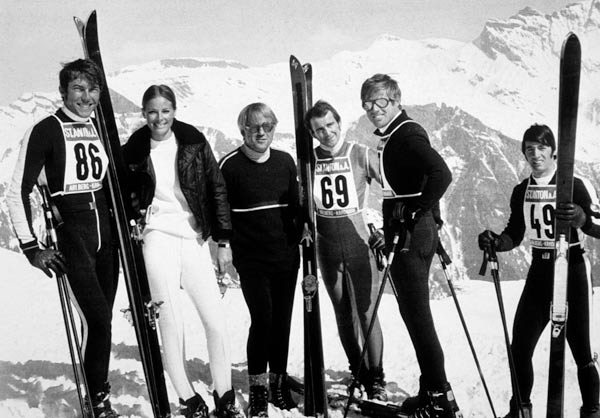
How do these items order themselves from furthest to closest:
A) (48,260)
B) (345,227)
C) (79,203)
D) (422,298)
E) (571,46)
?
1. (345,227)
2. (422,298)
3. (79,203)
4. (48,260)
5. (571,46)

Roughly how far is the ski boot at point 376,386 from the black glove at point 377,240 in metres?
0.71

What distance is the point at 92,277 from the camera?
2877 mm

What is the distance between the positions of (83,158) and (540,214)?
2339 millimetres

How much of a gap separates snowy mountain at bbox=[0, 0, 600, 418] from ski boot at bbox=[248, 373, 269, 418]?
0.34 meters

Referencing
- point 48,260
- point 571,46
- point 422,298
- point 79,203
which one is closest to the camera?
point 571,46

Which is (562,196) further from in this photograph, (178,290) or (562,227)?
(178,290)

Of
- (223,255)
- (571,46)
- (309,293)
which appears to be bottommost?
(309,293)

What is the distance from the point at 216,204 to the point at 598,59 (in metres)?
2.45

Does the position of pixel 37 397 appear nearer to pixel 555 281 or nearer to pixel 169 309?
pixel 169 309

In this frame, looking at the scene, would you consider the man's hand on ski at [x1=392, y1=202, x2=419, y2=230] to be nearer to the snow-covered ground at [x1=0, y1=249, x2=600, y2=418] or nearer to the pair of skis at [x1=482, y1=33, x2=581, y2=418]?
the pair of skis at [x1=482, y1=33, x2=581, y2=418]

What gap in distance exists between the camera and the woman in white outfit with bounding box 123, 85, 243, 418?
296 centimetres

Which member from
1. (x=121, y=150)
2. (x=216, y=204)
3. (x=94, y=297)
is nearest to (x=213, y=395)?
→ (x=94, y=297)

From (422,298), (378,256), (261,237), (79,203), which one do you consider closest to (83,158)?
(79,203)

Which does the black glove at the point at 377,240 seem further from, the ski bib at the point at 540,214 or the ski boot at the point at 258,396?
the ski boot at the point at 258,396
